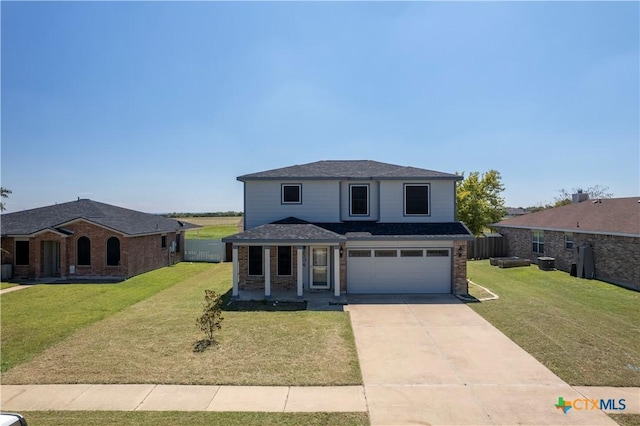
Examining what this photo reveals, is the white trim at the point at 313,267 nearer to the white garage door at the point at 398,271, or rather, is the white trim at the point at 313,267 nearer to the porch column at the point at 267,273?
the white garage door at the point at 398,271

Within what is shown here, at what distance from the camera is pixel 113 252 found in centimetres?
1886

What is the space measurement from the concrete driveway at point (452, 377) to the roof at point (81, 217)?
15.6m

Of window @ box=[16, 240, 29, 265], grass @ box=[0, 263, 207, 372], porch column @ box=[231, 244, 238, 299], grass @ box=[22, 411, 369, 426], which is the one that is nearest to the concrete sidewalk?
grass @ box=[22, 411, 369, 426]

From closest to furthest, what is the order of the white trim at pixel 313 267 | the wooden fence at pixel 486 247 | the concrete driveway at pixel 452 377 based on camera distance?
the concrete driveway at pixel 452 377 → the white trim at pixel 313 267 → the wooden fence at pixel 486 247

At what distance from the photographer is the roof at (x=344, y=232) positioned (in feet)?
45.3

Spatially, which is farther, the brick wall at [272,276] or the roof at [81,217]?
the roof at [81,217]

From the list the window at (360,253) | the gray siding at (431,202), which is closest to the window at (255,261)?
the window at (360,253)

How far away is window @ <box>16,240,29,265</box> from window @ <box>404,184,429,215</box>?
20.9m

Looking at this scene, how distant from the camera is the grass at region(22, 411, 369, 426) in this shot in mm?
5535

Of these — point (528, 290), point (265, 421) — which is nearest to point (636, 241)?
point (528, 290)

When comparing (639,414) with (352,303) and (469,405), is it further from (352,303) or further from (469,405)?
(352,303)

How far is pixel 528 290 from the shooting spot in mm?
15430

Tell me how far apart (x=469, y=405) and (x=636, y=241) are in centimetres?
1537

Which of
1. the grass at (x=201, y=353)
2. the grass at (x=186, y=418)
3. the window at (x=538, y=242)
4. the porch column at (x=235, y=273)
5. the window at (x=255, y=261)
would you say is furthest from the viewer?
the window at (x=538, y=242)
